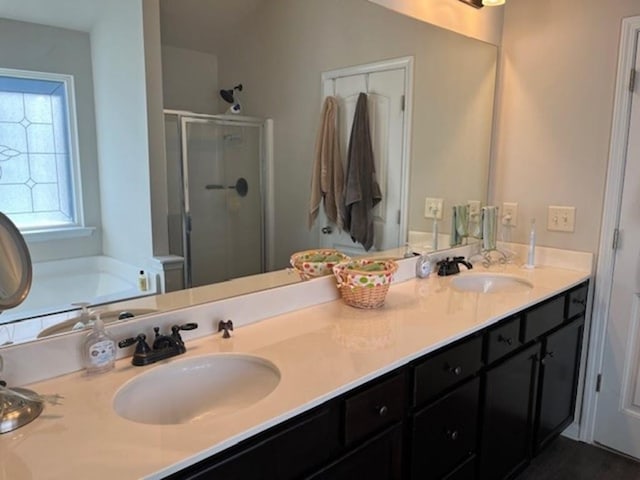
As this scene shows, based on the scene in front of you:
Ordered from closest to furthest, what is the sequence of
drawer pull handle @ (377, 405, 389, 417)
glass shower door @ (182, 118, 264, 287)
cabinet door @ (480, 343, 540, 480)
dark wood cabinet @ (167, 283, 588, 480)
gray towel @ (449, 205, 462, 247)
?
dark wood cabinet @ (167, 283, 588, 480)
drawer pull handle @ (377, 405, 389, 417)
glass shower door @ (182, 118, 264, 287)
cabinet door @ (480, 343, 540, 480)
gray towel @ (449, 205, 462, 247)

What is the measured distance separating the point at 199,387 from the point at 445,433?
82cm

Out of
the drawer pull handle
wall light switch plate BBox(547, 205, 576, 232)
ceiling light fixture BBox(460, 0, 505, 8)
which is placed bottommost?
the drawer pull handle

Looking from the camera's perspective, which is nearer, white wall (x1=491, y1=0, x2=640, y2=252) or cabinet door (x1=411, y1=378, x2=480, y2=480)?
cabinet door (x1=411, y1=378, x2=480, y2=480)

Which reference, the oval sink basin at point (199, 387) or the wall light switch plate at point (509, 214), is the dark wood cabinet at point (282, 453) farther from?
the wall light switch plate at point (509, 214)

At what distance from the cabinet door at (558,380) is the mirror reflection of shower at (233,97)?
1597 mm

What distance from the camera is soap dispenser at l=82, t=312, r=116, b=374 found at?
3.92 feet

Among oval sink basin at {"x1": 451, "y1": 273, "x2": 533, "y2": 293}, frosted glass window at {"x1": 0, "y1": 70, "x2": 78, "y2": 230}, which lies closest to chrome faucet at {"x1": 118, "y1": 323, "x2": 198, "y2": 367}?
frosted glass window at {"x1": 0, "y1": 70, "x2": 78, "y2": 230}

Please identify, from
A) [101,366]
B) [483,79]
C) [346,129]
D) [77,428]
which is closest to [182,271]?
[101,366]

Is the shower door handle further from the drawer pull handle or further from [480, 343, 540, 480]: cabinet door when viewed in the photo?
[480, 343, 540, 480]: cabinet door

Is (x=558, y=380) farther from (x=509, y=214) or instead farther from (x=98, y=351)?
(x=98, y=351)

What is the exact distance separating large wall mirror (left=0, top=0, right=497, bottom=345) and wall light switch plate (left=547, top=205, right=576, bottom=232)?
387 millimetres

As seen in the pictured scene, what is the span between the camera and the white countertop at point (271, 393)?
34.0 inches

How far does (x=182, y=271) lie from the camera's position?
1515 millimetres

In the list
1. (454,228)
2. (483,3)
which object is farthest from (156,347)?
(483,3)
